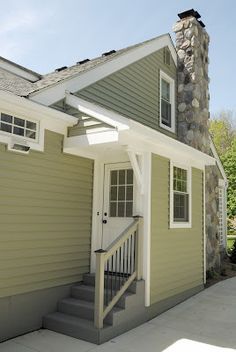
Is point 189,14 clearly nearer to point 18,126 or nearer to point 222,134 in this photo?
point 18,126

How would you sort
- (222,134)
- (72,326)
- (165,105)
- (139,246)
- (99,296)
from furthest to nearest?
(222,134), (165,105), (139,246), (72,326), (99,296)

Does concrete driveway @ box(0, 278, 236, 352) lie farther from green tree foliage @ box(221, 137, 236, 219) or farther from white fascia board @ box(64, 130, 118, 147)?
green tree foliage @ box(221, 137, 236, 219)

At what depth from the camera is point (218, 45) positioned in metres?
11.0

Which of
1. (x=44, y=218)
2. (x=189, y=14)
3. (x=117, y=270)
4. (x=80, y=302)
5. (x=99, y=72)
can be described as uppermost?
(x=189, y=14)

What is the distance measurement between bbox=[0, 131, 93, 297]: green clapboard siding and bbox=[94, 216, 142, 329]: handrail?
2.20 ft

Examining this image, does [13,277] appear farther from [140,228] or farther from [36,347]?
[140,228]

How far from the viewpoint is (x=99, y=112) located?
523 cm

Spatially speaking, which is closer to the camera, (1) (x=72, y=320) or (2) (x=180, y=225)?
(1) (x=72, y=320)

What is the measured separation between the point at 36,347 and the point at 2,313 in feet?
2.17

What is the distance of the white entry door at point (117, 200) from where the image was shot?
6.33 meters

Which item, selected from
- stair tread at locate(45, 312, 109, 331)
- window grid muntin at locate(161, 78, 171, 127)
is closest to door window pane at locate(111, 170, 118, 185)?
stair tread at locate(45, 312, 109, 331)

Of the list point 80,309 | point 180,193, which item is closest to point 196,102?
point 180,193

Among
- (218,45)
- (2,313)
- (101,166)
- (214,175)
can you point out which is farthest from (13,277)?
(218,45)

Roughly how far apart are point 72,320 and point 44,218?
1.62 meters
